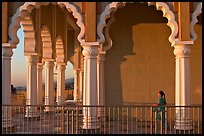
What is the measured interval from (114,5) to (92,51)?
4.28 feet

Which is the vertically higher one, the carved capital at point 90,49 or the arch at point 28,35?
the arch at point 28,35

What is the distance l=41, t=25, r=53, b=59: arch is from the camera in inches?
547

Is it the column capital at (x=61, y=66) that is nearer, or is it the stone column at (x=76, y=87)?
the column capital at (x=61, y=66)

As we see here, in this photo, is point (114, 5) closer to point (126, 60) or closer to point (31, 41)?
point (126, 60)

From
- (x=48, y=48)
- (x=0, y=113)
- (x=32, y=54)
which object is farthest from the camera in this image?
(x=48, y=48)

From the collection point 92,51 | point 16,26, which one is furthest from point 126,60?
point 16,26

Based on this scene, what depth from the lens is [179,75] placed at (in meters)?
8.83

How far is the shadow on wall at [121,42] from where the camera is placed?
1158 cm

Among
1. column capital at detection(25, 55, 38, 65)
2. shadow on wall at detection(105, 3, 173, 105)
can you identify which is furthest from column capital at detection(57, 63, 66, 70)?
shadow on wall at detection(105, 3, 173, 105)

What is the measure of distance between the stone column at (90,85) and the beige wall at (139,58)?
2776 millimetres

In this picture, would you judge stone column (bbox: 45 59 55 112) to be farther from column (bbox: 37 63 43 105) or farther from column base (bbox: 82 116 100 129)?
column base (bbox: 82 116 100 129)

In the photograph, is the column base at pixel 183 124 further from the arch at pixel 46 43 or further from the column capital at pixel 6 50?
the arch at pixel 46 43

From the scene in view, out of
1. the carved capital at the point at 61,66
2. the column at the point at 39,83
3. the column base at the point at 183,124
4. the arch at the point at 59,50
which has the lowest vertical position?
the column base at the point at 183,124

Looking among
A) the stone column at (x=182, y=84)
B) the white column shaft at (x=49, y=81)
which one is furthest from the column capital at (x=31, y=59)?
the stone column at (x=182, y=84)
